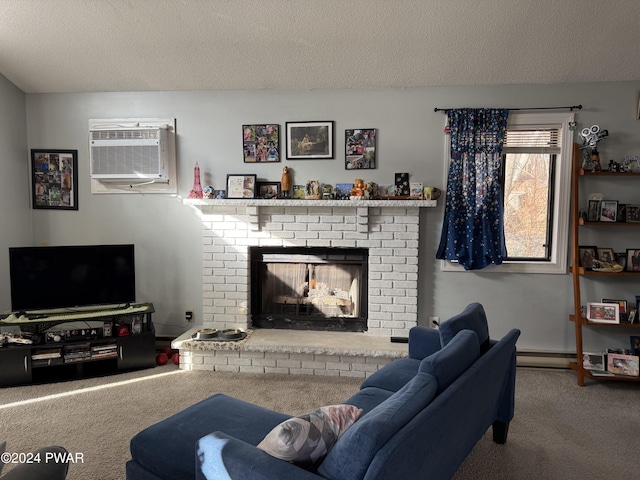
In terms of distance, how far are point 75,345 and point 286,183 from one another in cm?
227

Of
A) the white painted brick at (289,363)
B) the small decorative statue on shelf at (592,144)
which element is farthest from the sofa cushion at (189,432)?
the small decorative statue on shelf at (592,144)

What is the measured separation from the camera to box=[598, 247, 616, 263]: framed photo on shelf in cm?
364

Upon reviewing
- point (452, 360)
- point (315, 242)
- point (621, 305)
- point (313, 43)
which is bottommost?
point (621, 305)

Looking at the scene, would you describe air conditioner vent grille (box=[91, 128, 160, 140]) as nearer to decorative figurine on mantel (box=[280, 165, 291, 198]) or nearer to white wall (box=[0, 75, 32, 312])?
white wall (box=[0, 75, 32, 312])

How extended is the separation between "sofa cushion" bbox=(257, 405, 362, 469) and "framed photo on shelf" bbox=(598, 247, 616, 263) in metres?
3.23

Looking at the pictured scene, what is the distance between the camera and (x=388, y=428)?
132cm

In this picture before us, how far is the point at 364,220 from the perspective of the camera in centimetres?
379

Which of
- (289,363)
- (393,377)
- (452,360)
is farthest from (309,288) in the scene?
(452,360)

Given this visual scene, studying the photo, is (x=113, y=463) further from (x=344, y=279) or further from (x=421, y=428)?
(x=344, y=279)

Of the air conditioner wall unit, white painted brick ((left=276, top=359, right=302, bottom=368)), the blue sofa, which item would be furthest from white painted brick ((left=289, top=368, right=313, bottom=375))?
the air conditioner wall unit

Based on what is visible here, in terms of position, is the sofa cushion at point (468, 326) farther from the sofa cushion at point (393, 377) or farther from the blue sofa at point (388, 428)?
the sofa cushion at point (393, 377)

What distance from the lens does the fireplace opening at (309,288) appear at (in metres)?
3.97

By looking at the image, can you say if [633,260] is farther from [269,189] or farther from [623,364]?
[269,189]

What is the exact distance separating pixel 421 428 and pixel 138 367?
3.06 meters
